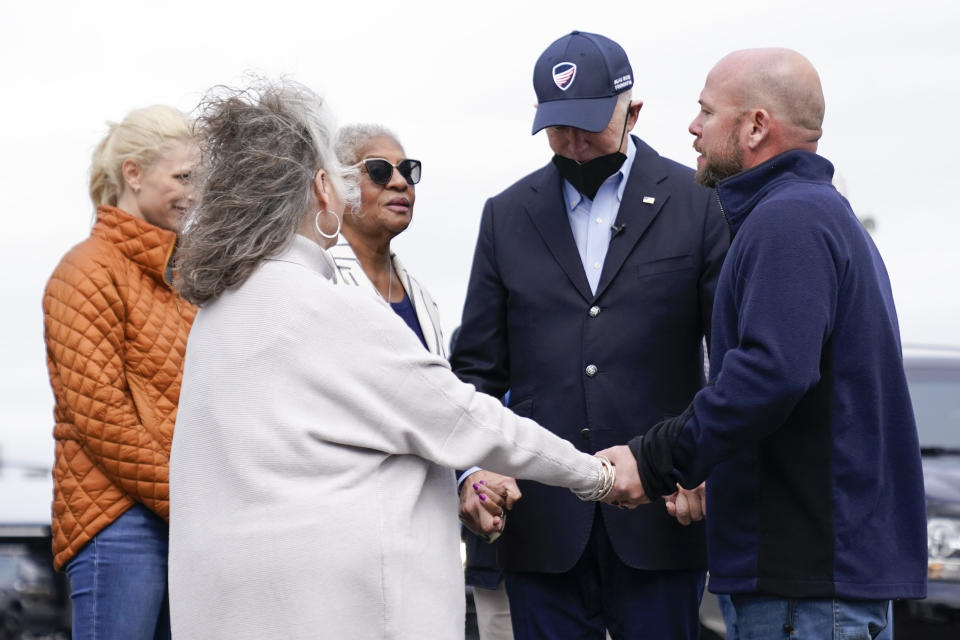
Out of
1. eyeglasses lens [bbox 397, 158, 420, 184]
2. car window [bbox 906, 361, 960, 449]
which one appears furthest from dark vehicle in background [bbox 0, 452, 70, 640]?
car window [bbox 906, 361, 960, 449]

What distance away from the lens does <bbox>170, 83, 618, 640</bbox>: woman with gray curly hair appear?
2.92 meters

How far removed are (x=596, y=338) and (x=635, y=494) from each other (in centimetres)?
55

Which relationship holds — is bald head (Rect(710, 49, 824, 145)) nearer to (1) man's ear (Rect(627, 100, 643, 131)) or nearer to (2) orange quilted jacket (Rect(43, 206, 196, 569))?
(1) man's ear (Rect(627, 100, 643, 131))

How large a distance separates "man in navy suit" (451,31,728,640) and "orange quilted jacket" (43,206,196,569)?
37.8 inches

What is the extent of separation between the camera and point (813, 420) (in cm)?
324

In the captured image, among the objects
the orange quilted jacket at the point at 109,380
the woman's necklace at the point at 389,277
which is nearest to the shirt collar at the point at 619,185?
the woman's necklace at the point at 389,277

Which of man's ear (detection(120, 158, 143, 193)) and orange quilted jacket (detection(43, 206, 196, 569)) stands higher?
man's ear (detection(120, 158, 143, 193))

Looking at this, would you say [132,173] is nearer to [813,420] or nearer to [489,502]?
[489,502]

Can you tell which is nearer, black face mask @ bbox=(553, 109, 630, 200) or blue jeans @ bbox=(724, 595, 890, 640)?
blue jeans @ bbox=(724, 595, 890, 640)

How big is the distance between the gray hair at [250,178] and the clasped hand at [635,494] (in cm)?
111

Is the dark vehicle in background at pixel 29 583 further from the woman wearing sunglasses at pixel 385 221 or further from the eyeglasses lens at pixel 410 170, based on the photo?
the eyeglasses lens at pixel 410 170

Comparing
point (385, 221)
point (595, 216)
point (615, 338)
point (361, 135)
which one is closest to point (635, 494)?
point (615, 338)

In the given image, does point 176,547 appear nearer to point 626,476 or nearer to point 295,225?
point 295,225

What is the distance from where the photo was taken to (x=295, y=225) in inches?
123
